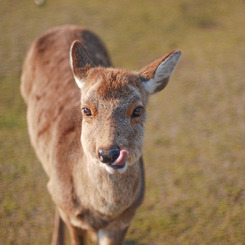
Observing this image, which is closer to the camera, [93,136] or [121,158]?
[121,158]

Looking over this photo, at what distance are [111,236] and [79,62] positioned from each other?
6.01 feet

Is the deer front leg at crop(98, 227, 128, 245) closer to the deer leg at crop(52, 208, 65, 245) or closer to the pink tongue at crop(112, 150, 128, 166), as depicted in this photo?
the deer leg at crop(52, 208, 65, 245)

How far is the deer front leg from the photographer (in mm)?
3393

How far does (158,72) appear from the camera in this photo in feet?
10.3

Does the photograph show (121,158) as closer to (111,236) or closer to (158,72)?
(158,72)

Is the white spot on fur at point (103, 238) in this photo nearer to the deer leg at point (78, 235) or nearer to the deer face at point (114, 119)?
the deer leg at point (78, 235)

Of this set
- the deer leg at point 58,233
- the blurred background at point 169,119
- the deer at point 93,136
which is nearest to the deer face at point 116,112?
the deer at point 93,136

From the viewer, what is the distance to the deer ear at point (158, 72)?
3083mm

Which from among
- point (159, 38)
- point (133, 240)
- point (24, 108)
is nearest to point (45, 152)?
point (133, 240)

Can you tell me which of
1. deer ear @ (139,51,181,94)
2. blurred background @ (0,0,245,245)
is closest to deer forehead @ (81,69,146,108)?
deer ear @ (139,51,181,94)

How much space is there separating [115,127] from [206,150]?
3.11 m

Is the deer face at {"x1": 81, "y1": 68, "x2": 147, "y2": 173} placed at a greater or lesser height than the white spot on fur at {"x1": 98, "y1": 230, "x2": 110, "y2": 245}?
greater

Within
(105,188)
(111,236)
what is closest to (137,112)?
(105,188)

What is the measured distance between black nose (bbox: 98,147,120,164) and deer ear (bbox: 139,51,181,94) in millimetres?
938
